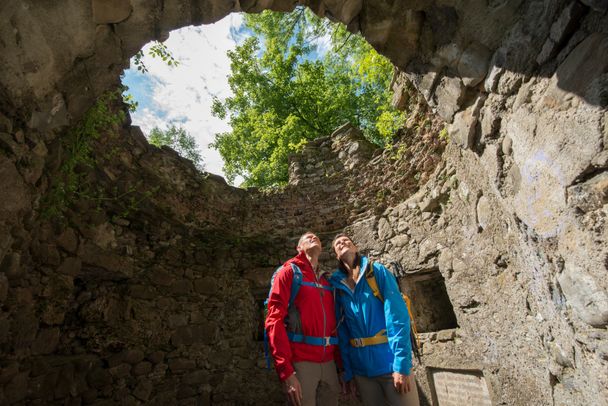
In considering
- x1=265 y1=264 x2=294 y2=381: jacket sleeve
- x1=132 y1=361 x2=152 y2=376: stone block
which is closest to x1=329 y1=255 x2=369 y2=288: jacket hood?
x1=265 y1=264 x2=294 y2=381: jacket sleeve

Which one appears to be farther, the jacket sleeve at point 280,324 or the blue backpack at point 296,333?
the blue backpack at point 296,333

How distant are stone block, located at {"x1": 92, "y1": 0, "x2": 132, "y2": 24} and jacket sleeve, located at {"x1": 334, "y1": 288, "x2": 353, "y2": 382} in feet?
7.06

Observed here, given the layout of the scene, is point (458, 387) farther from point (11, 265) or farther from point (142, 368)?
point (11, 265)

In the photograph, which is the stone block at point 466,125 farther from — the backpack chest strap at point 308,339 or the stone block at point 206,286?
the stone block at point 206,286

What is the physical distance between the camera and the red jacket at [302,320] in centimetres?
193

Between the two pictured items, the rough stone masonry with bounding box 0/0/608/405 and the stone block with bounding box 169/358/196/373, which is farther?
the stone block with bounding box 169/358/196/373

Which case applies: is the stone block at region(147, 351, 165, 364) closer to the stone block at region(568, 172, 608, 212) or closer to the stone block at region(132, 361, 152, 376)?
the stone block at region(132, 361, 152, 376)

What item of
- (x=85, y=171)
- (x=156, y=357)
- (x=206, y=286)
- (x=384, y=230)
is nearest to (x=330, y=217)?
(x=384, y=230)

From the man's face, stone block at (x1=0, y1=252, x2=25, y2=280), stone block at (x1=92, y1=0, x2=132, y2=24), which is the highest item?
stone block at (x1=92, y1=0, x2=132, y2=24)

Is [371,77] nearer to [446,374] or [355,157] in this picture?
[355,157]

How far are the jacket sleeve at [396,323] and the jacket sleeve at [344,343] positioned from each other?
312 millimetres

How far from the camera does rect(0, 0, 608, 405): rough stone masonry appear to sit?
4.78ft

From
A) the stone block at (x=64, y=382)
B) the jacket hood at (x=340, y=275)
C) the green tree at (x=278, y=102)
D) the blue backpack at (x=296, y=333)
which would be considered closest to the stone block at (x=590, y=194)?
the jacket hood at (x=340, y=275)

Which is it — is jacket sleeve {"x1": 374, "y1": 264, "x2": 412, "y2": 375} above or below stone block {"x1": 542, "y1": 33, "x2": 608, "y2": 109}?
below
